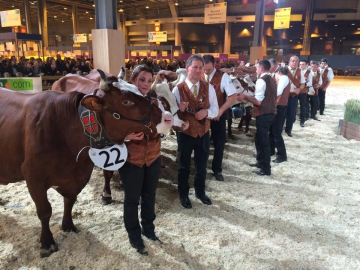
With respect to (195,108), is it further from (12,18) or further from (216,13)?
(12,18)

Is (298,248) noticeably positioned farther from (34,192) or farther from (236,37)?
(236,37)

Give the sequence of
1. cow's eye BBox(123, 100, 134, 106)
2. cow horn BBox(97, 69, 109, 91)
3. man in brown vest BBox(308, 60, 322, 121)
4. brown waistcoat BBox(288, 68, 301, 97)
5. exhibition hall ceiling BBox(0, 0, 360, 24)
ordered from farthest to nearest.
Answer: exhibition hall ceiling BBox(0, 0, 360, 24) → man in brown vest BBox(308, 60, 322, 121) → brown waistcoat BBox(288, 68, 301, 97) → cow's eye BBox(123, 100, 134, 106) → cow horn BBox(97, 69, 109, 91)

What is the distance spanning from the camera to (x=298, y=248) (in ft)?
9.12

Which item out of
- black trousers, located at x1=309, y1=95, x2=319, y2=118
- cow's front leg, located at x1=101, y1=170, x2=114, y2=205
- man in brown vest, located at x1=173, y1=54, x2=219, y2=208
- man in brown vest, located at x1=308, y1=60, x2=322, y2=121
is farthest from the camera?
black trousers, located at x1=309, y1=95, x2=319, y2=118

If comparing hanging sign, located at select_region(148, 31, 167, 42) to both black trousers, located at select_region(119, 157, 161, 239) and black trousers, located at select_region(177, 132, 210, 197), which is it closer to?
black trousers, located at select_region(177, 132, 210, 197)

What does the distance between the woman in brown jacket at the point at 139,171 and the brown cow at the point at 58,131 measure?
6.5 inches

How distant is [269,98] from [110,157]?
9.46 feet

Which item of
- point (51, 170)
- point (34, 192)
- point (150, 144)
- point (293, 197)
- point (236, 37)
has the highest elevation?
point (236, 37)

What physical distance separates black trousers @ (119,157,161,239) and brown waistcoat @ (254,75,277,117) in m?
2.42

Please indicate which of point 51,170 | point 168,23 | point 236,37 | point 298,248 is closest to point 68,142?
point 51,170

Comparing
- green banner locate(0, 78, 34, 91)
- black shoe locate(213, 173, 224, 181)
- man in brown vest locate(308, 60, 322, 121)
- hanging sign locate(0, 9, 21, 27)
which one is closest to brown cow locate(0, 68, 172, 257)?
green banner locate(0, 78, 34, 91)

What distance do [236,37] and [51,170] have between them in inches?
1552

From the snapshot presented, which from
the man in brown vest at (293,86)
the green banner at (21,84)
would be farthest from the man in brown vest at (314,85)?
the green banner at (21,84)

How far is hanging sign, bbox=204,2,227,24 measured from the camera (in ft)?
54.4
